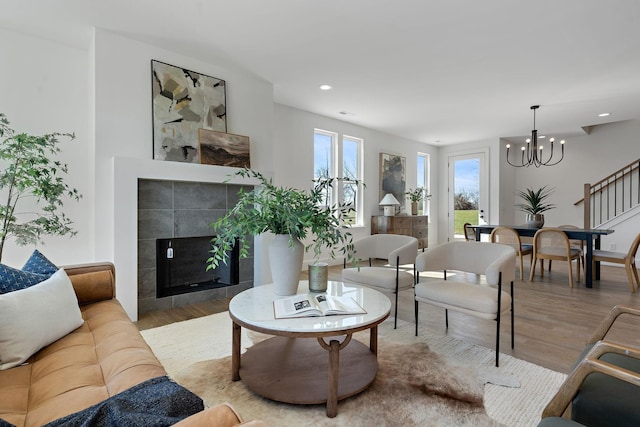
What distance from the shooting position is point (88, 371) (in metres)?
1.27

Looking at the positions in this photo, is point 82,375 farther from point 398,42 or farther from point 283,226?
point 398,42

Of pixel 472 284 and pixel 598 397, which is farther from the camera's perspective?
pixel 472 284

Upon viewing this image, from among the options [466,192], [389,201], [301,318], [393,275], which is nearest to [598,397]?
[301,318]

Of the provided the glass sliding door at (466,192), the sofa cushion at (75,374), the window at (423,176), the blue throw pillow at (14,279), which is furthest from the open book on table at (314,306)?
the glass sliding door at (466,192)

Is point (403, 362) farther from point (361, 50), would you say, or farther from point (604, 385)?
point (361, 50)

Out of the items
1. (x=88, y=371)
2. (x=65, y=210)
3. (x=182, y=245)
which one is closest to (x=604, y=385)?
(x=88, y=371)

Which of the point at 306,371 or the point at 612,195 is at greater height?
the point at 612,195

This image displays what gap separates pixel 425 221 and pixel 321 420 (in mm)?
6409

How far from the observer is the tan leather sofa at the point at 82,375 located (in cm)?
99

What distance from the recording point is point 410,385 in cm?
189

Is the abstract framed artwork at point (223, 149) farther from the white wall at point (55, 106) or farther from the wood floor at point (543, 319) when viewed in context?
the wood floor at point (543, 319)

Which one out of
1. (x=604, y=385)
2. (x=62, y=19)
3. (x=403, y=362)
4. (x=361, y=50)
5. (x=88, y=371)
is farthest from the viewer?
(x=361, y=50)

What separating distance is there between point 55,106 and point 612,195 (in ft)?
31.3

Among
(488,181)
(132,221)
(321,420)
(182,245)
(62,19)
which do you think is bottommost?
(321,420)
